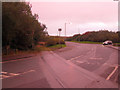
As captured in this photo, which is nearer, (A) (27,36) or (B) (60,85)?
(B) (60,85)

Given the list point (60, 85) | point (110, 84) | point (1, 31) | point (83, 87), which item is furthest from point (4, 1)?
point (110, 84)

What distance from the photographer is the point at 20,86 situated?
15.6 feet

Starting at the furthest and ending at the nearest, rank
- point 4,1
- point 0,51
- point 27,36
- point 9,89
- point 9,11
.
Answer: point 27,36, point 0,51, point 4,1, point 9,11, point 9,89

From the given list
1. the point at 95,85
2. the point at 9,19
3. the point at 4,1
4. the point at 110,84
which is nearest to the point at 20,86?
the point at 95,85

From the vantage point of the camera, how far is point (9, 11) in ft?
33.7

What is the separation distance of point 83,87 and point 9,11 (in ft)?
33.2

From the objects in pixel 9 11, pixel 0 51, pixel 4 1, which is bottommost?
pixel 0 51

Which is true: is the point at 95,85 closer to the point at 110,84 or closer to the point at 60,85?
the point at 110,84

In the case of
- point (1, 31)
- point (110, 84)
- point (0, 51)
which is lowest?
point (110, 84)

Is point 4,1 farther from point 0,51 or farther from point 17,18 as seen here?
point 0,51

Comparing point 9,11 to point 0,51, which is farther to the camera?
point 0,51

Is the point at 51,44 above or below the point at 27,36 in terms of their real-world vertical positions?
below

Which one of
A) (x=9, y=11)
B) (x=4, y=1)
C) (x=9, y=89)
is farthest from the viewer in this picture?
(x=4, y=1)

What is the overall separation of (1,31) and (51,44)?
73.8ft
